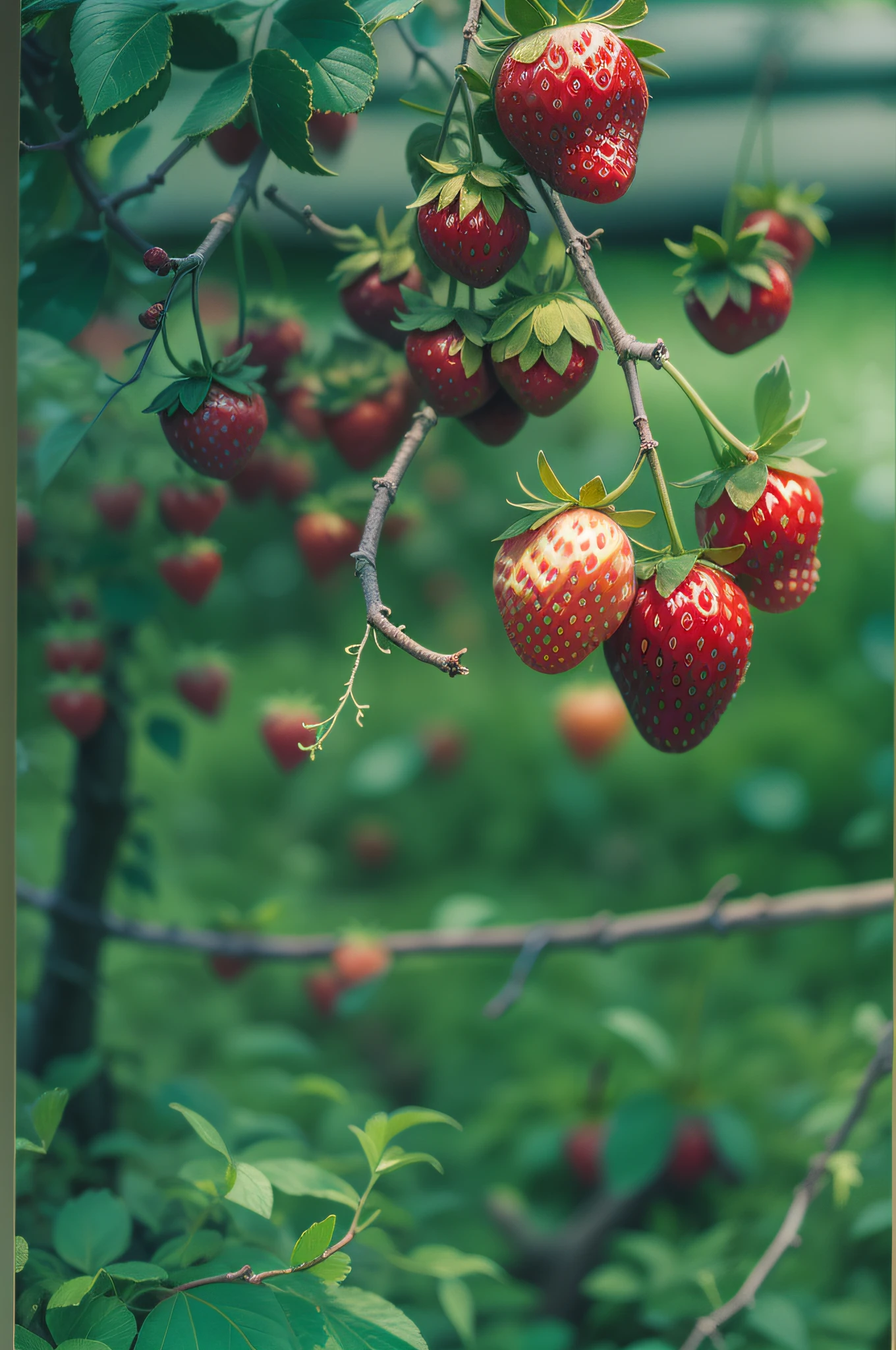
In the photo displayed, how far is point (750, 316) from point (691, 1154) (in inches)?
29.1

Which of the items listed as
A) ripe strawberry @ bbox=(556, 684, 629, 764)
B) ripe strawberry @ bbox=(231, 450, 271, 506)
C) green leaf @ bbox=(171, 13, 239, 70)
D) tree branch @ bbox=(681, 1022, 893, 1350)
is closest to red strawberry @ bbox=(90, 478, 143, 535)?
ripe strawberry @ bbox=(231, 450, 271, 506)

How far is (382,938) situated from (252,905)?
0.27m

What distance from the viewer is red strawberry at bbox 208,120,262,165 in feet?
1.95

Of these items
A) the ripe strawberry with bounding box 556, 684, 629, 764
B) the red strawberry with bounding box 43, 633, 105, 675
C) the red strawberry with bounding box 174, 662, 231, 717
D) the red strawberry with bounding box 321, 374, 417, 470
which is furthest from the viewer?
the ripe strawberry with bounding box 556, 684, 629, 764

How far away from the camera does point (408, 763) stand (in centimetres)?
120

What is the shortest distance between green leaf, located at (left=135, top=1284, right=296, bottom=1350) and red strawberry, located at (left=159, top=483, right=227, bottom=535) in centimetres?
43

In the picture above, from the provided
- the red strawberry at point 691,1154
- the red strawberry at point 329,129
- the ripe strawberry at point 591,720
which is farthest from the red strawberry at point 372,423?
the red strawberry at point 691,1154

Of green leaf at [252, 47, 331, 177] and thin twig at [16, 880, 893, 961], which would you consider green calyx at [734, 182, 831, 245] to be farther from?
thin twig at [16, 880, 893, 961]

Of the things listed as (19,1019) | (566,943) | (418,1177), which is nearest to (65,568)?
(19,1019)

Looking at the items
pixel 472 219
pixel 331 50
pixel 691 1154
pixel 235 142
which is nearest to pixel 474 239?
pixel 472 219

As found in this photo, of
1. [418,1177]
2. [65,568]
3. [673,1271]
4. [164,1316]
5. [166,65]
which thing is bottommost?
[418,1177]

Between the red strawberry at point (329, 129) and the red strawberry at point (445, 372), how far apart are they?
0.94 ft

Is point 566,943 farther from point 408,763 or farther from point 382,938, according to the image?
point 408,763

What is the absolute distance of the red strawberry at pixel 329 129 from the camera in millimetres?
692
